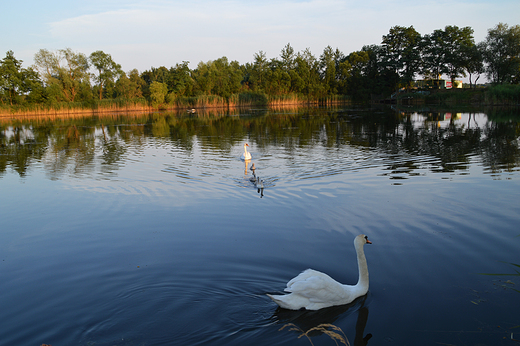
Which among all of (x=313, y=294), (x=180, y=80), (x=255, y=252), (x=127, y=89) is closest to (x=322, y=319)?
(x=313, y=294)

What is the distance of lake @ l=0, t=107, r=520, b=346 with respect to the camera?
3.91m

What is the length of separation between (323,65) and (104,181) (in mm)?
87739

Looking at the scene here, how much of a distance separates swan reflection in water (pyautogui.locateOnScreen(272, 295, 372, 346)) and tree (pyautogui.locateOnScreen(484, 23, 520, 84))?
2413 inches

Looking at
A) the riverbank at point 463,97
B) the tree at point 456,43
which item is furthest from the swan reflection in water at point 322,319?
the tree at point 456,43

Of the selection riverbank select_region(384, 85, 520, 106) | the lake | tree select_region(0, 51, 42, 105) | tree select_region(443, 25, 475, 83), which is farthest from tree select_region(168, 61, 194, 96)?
the lake

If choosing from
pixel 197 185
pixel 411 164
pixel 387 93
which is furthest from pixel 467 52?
pixel 197 185

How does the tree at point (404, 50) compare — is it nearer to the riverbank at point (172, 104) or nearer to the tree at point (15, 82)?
the riverbank at point (172, 104)

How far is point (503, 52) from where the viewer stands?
51.7 m

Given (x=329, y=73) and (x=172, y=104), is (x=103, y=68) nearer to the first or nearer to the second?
(x=172, y=104)

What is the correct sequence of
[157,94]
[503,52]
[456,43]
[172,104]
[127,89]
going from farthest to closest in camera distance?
[127,89] → [172,104] → [157,94] → [456,43] → [503,52]

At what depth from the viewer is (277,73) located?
271ft

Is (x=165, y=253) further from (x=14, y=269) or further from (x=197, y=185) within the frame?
(x=197, y=185)

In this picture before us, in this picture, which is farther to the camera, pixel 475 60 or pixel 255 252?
pixel 475 60

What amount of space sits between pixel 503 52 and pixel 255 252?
61836 millimetres
